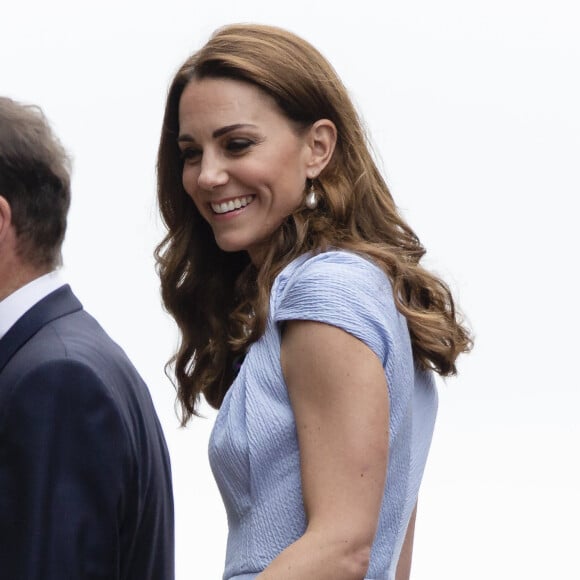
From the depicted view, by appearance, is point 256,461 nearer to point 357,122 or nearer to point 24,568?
point 24,568

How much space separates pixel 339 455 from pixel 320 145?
0.55 m

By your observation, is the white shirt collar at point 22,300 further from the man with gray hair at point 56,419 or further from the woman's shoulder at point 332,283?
the woman's shoulder at point 332,283

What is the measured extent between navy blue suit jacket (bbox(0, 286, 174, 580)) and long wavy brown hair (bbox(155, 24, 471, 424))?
30cm

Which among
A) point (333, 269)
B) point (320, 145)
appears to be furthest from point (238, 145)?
point (333, 269)

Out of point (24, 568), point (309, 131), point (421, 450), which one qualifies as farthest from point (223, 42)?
point (24, 568)

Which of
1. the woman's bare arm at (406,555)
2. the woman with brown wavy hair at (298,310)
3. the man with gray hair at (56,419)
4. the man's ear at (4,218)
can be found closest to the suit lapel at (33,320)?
the man with gray hair at (56,419)

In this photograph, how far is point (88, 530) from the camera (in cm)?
204

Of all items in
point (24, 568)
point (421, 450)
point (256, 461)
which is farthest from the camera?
point (421, 450)

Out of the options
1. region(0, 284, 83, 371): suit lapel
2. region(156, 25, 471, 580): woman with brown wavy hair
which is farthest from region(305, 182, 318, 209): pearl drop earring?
region(0, 284, 83, 371): suit lapel

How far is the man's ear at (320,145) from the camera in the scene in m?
2.37

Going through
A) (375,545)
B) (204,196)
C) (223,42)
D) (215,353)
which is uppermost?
(223,42)

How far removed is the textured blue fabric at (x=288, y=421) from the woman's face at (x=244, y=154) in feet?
0.42

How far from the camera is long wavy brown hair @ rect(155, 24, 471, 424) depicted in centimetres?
228

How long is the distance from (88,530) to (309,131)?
2.39 ft
